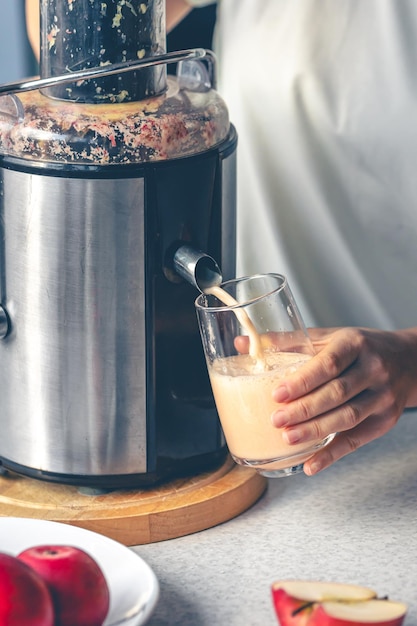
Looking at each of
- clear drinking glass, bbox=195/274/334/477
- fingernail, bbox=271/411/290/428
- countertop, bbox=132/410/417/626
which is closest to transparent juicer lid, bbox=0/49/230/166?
clear drinking glass, bbox=195/274/334/477

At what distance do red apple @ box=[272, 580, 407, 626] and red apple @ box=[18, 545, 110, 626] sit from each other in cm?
14

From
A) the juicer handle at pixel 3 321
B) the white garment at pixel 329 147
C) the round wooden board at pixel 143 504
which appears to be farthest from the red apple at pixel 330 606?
the white garment at pixel 329 147

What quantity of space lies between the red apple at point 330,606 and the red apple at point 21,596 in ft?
0.59

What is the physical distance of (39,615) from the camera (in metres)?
0.76

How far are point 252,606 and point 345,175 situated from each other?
0.61 meters

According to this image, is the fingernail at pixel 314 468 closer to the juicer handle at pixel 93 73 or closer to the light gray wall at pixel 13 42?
the juicer handle at pixel 93 73

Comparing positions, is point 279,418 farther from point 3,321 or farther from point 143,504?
point 3,321

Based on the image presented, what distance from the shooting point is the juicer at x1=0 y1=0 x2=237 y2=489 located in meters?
0.96

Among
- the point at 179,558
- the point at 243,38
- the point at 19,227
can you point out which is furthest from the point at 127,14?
the point at 179,558

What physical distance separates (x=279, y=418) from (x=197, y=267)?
0.16 metres

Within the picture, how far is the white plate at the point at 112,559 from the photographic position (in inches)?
32.9

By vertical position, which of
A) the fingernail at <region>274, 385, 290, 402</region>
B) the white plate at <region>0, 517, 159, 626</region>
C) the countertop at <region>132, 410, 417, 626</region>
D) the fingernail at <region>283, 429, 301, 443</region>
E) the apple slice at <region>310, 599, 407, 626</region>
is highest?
the fingernail at <region>274, 385, 290, 402</region>

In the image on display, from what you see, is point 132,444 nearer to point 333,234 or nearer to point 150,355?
point 150,355

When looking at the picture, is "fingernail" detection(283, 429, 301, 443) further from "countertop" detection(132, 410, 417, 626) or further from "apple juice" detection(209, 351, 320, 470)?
"countertop" detection(132, 410, 417, 626)
